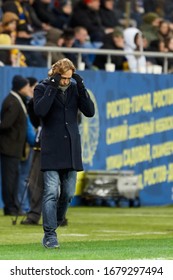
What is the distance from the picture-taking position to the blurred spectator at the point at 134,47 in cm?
2750

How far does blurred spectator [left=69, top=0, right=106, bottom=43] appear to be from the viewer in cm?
2889

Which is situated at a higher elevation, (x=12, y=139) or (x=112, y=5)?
(x=112, y=5)

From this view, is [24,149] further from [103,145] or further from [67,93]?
[67,93]

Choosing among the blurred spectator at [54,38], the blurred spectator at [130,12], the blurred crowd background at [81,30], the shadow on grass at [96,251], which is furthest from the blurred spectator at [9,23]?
the shadow on grass at [96,251]

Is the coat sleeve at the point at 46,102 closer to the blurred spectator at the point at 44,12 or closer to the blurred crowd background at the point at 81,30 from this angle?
the blurred crowd background at the point at 81,30

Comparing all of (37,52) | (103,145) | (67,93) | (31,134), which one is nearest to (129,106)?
(103,145)

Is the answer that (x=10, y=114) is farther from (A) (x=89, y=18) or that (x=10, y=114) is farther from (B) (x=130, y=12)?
A: (B) (x=130, y=12)

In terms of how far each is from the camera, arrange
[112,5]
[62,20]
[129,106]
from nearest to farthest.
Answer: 1. [129,106]
2. [62,20]
3. [112,5]

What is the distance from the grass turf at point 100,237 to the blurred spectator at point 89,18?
4905mm

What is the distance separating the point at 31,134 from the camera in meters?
23.3

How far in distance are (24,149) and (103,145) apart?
11.5 feet

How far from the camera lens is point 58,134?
16125 millimetres

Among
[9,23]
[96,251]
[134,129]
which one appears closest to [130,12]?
[134,129]

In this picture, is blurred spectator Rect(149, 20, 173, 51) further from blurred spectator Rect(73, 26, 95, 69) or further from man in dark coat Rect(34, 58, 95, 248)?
man in dark coat Rect(34, 58, 95, 248)
